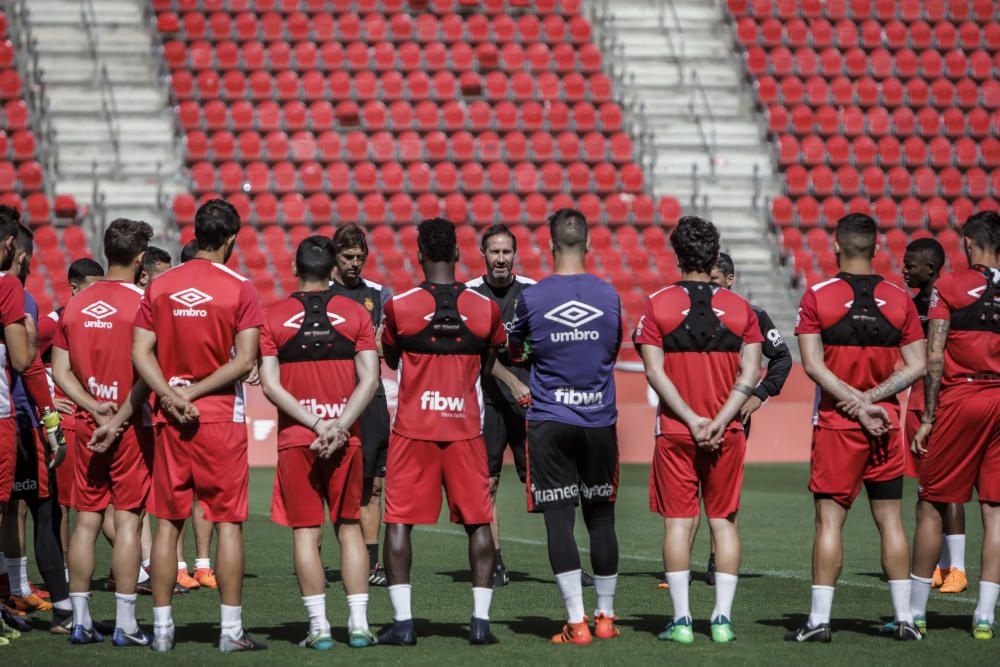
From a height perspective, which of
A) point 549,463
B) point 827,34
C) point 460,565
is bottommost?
point 460,565

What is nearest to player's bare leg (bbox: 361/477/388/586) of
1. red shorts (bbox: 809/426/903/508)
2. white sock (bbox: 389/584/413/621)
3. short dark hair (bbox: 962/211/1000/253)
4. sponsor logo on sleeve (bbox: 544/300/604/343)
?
white sock (bbox: 389/584/413/621)

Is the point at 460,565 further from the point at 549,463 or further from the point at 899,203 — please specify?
the point at 899,203

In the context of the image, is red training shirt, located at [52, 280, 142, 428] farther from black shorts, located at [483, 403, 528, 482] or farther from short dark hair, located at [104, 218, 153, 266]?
black shorts, located at [483, 403, 528, 482]

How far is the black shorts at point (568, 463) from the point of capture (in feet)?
22.5

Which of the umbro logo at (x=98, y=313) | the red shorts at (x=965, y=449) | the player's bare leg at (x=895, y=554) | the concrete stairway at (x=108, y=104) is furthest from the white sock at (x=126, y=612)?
the concrete stairway at (x=108, y=104)

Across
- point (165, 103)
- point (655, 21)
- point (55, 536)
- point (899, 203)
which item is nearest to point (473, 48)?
point (655, 21)

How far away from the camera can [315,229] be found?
2191 cm

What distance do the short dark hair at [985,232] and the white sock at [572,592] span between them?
2.75 m

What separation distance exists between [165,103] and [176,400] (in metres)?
18.5

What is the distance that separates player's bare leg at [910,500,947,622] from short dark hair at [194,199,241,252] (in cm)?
387

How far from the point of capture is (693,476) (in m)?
6.84

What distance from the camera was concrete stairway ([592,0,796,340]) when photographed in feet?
75.9

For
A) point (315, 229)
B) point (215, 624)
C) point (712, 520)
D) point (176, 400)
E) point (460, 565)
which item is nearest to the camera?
point (176, 400)

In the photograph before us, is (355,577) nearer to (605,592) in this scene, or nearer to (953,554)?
(605,592)
